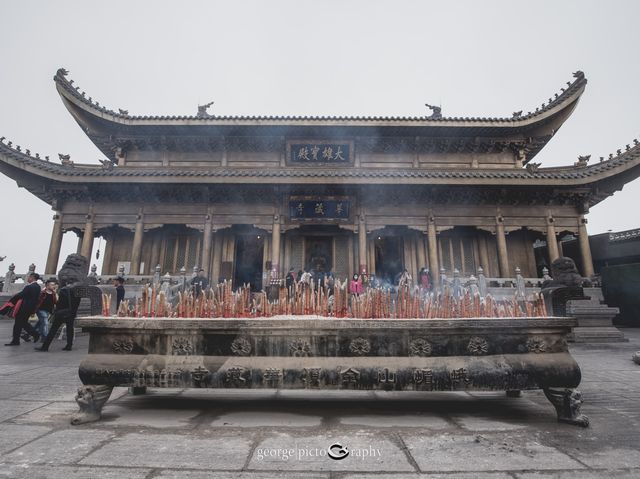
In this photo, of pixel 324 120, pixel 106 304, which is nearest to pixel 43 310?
pixel 106 304

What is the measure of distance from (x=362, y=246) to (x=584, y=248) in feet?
25.5

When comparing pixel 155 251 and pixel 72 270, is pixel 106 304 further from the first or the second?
pixel 155 251

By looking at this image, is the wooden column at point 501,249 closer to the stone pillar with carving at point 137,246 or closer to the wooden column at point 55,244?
the stone pillar with carving at point 137,246

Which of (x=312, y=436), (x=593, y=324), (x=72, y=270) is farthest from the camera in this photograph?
(x=593, y=324)

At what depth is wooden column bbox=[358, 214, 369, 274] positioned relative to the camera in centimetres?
1082

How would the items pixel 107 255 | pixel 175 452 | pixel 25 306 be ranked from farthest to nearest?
pixel 107 255
pixel 25 306
pixel 175 452

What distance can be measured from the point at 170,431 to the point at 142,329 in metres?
0.81

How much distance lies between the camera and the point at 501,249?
11156 millimetres

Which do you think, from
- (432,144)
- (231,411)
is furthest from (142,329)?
(432,144)

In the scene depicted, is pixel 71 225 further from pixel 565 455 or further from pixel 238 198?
pixel 565 455

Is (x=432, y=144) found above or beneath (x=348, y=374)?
above

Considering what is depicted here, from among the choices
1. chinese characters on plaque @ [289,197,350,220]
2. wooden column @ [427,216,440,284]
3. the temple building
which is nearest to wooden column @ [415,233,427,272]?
the temple building

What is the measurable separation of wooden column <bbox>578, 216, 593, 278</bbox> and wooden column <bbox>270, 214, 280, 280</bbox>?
10.6m

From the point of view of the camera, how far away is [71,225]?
11.3m
